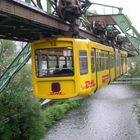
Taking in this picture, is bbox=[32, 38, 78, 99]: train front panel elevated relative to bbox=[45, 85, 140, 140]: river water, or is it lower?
elevated

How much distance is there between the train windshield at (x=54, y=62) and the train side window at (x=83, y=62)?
431mm

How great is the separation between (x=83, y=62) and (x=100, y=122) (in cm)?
2330

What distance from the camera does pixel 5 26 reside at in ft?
47.5

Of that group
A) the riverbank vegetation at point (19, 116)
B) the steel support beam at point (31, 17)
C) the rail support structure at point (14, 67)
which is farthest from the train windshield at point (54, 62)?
the riverbank vegetation at point (19, 116)

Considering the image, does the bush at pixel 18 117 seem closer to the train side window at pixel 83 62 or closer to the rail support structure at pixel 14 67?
the rail support structure at pixel 14 67

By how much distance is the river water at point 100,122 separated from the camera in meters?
32.2

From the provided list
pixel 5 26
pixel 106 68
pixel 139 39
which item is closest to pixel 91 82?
pixel 5 26

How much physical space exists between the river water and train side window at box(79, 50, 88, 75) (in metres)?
17.1

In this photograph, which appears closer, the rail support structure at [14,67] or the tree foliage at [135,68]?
the rail support structure at [14,67]

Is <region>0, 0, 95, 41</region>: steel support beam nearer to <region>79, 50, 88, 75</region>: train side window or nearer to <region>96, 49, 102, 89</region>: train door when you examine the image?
<region>79, 50, 88, 75</region>: train side window

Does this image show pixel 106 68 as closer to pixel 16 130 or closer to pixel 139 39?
pixel 139 39

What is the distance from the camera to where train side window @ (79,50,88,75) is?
14.0 meters

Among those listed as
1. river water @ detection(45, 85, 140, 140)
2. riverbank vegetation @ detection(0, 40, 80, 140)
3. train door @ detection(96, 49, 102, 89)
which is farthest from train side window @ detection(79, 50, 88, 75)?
river water @ detection(45, 85, 140, 140)

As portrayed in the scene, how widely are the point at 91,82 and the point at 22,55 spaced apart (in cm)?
982
